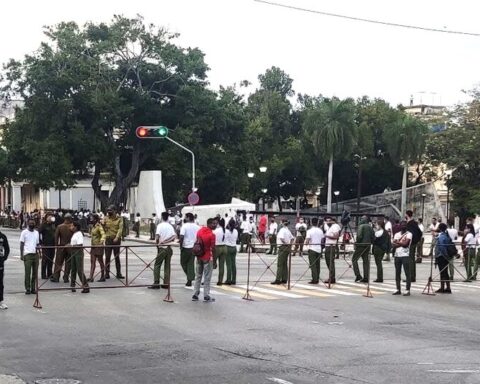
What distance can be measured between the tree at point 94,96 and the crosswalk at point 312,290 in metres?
39.3

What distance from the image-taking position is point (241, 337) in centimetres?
1202

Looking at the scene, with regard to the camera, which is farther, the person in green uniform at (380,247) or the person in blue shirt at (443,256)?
the person in green uniform at (380,247)

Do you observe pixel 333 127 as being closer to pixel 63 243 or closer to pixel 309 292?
pixel 309 292

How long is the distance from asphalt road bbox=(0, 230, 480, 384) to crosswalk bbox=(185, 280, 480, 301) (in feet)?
0.25

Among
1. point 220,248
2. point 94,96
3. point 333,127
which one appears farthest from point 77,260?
point 333,127

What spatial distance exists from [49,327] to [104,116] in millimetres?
46795

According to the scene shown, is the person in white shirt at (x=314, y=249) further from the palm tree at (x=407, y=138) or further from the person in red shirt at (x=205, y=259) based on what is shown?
the palm tree at (x=407, y=138)

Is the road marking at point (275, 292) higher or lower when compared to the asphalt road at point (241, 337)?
higher

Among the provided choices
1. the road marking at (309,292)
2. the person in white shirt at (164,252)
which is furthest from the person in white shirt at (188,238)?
the road marking at (309,292)

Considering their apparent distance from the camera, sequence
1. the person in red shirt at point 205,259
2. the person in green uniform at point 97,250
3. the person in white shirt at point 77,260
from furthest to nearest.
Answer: the person in green uniform at point 97,250, the person in white shirt at point 77,260, the person in red shirt at point 205,259

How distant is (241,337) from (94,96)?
4777 centimetres

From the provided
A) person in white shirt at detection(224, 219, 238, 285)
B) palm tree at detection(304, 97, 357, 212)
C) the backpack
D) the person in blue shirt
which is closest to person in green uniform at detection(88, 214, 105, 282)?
person in white shirt at detection(224, 219, 238, 285)

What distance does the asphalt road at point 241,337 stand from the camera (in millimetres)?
9258

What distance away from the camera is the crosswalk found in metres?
18.2
